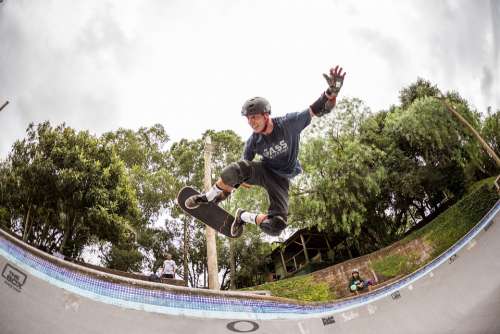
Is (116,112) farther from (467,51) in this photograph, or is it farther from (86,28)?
(467,51)

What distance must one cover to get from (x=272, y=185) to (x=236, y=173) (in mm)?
530

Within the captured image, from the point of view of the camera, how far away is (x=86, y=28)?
5.35m

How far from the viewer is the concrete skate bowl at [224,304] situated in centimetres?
183

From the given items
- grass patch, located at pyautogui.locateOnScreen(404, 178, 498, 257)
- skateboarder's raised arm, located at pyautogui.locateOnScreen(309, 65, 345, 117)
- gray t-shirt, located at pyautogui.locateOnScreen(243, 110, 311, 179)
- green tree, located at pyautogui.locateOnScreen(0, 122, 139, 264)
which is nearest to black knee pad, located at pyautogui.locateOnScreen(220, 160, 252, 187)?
gray t-shirt, located at pyautogui.locateOnScreen(243, 110, 311, 179)

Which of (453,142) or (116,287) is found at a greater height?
(453,142)

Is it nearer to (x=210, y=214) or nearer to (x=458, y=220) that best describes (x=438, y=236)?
(x=458, y=220)

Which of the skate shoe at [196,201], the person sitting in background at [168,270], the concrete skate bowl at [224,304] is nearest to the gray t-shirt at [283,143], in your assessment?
the skate shoe at [196,201]

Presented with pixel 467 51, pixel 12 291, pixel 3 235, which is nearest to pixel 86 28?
pixel 3 235

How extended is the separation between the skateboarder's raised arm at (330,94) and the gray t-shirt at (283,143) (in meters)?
0.12

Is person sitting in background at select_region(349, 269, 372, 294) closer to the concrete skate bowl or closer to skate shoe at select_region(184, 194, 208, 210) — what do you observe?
the concrete skate bowl

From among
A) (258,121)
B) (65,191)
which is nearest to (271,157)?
(258,121)

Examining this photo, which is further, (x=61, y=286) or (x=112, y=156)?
(x=112, y=156)

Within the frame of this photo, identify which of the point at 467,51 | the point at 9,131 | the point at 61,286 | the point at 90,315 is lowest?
the point at 90,315

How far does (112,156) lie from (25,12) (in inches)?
330
